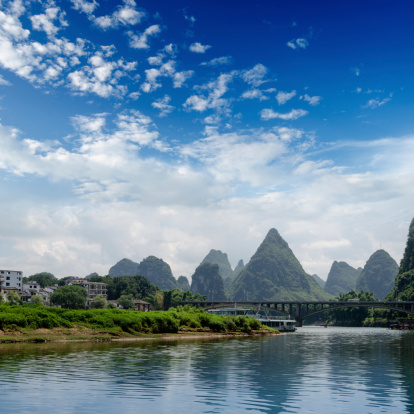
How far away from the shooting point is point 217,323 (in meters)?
83.2

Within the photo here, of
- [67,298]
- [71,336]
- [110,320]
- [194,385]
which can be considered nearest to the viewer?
[194,385]

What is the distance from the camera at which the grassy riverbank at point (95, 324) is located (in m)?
53.3

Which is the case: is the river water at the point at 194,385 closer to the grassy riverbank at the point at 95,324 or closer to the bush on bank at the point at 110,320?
the grassy riverbank at the point at 95,324

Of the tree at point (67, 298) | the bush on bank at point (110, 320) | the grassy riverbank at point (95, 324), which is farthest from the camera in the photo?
the tree at point (67, 298)

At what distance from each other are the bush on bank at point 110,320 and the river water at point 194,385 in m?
16.8

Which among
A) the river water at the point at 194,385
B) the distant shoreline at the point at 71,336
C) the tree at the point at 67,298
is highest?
the tree at the point at 67,298

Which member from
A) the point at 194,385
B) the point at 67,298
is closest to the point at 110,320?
the point at 194,385

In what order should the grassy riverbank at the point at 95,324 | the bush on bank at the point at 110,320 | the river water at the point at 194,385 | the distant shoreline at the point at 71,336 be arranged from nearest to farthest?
the river water at the point at 194,385 → the distant shoreline at the point at 71,336 → the grassy riverbank at the point at 95,324 → the bush on bank at the point at 110,320

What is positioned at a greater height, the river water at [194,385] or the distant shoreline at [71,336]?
the river water at [194,385]

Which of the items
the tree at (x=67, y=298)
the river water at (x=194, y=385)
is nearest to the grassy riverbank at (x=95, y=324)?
the river water at (x=194, y=385)

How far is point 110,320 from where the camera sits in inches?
2539

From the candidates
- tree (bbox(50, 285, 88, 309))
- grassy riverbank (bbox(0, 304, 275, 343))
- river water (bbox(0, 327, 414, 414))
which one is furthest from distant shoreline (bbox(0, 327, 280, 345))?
tree (bbox(50, 285, 88, 309))

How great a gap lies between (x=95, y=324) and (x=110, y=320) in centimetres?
236

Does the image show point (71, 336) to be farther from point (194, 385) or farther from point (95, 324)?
point (194, 385)
